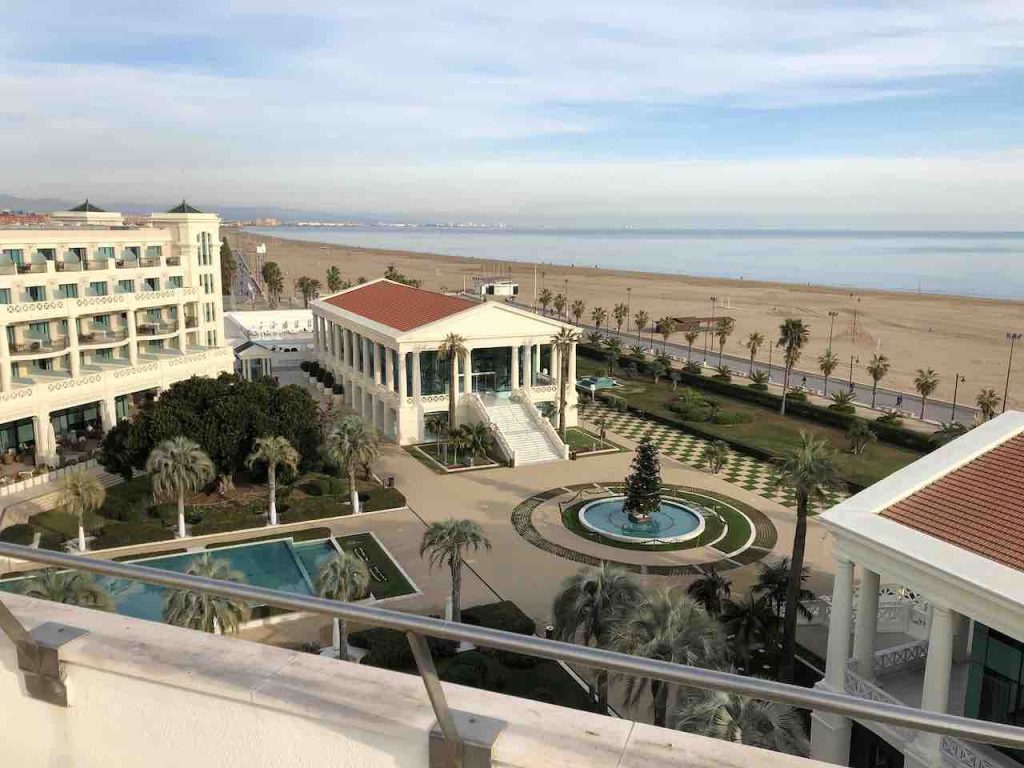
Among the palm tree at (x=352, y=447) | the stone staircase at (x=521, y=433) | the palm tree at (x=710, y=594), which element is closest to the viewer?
the palm tree at (x=710, y=594)

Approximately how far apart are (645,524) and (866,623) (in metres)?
18.6

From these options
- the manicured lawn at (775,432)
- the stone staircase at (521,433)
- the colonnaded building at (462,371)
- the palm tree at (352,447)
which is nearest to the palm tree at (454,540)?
the palm tree at (352,447)

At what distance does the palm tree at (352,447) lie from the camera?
36625mm

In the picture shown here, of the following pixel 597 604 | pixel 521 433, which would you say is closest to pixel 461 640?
pixel 597 604

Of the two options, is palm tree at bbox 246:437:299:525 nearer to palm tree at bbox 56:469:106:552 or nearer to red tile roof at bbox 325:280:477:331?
palm tree at bbox 56:469:106:552

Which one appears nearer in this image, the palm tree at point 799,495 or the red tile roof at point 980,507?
the red tile roof at point 980,507

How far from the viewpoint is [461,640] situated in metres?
4.12

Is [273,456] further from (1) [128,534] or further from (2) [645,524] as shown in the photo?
(2) [645,524]

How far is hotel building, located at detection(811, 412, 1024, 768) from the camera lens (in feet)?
49.4

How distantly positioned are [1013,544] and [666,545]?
19.0 m

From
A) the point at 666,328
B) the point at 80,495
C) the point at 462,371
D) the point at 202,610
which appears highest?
the point at 462,371

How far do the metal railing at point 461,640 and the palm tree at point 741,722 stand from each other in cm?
1094

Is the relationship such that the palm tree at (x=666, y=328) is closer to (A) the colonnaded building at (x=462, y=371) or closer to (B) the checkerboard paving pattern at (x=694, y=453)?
(B) the checkerboard paving pattern at (x=694, y=453)

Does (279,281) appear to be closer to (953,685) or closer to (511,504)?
(511,504)
